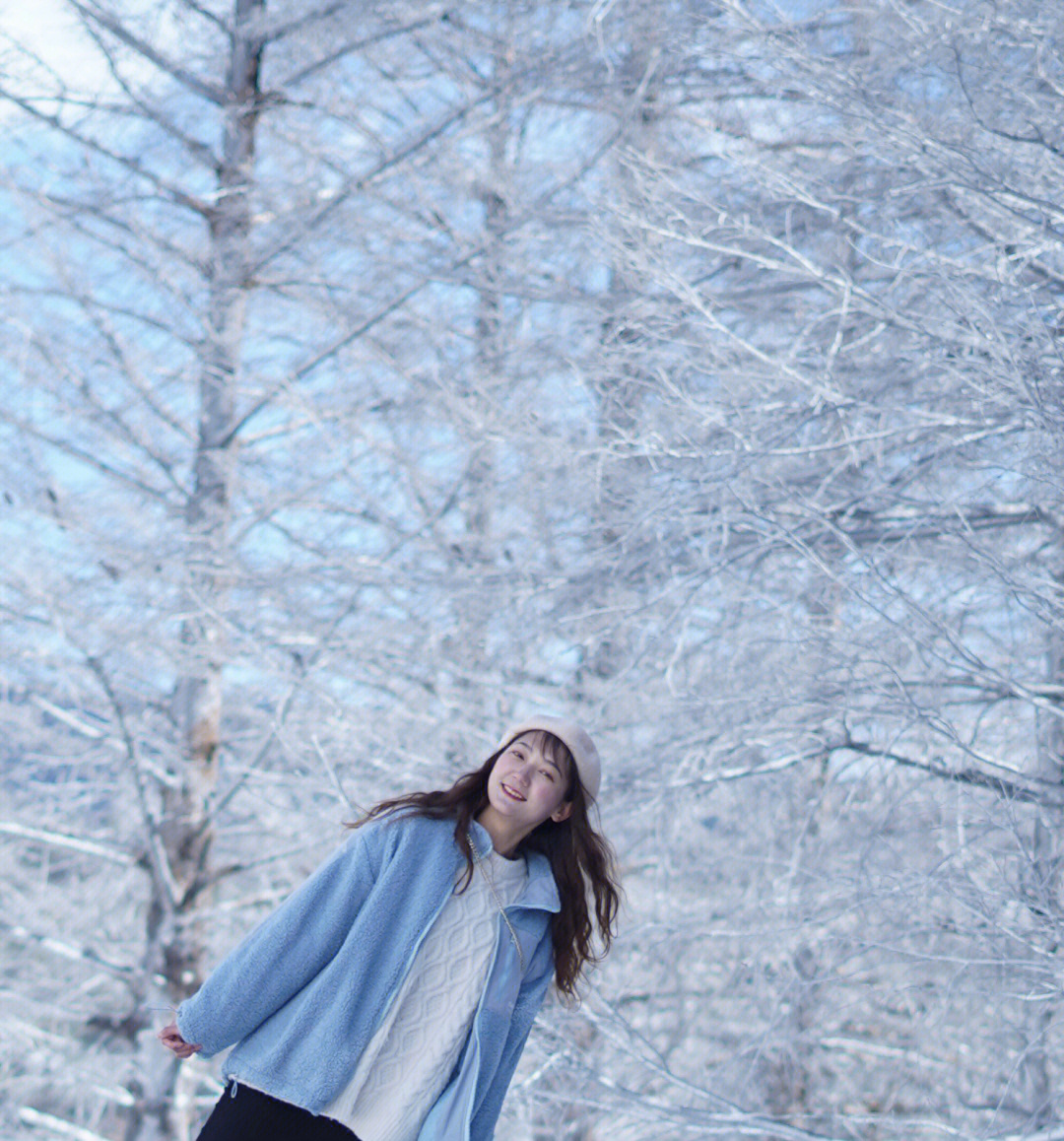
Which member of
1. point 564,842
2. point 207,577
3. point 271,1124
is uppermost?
point 207,577

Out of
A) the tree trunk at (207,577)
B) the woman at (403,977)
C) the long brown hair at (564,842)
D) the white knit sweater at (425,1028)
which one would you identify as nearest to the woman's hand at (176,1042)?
the woman at (403,977)

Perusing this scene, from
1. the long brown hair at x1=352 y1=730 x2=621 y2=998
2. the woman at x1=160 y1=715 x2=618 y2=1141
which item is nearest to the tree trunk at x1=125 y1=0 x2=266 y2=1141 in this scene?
the long brown hair at x1=352 y1=730 x2=621 y2=998

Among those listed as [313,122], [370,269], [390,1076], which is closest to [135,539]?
[370,269]

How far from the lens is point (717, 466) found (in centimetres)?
357

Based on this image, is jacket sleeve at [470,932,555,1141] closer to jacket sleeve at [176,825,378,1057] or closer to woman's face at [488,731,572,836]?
woman's face at [488,731,572,836]

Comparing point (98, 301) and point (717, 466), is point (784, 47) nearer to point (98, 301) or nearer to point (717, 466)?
point (717, 466)

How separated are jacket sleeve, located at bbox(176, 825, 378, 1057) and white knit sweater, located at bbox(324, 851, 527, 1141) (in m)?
0.16

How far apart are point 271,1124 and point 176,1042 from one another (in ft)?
0.72

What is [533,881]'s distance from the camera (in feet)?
7.81

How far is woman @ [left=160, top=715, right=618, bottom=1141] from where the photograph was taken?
6.95 feet

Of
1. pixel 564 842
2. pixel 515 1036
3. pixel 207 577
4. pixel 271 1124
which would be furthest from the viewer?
pixel 207 577

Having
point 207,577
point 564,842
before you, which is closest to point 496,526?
point 207,577

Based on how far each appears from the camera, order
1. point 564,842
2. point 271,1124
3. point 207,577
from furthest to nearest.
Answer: point 207,577
point 564,842
point 271,1124

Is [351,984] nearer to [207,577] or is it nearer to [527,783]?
[527,783]
